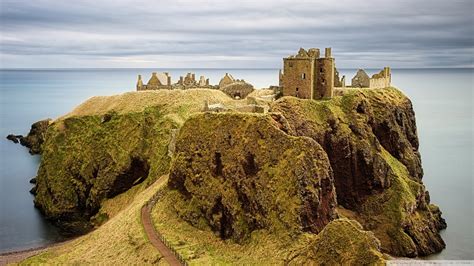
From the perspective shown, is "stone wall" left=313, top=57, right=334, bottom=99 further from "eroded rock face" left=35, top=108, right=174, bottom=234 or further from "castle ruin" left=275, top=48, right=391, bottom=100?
"eroded rock face" left=35, top=108, right=174, bottom=234

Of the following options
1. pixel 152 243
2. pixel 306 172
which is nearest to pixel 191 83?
pixel 152 243

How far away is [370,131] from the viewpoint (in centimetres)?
8988

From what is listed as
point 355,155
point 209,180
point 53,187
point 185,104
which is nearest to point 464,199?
point 355,155

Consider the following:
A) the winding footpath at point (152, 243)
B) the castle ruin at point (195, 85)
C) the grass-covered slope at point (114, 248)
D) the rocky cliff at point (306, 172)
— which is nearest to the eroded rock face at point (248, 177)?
the rocky cliff at point (306, 172)

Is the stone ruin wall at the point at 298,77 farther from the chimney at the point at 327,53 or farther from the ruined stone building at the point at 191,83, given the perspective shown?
the ruined stone building at the point at 191,83

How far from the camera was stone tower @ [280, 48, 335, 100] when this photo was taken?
86625mm

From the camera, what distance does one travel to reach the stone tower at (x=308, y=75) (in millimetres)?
86625

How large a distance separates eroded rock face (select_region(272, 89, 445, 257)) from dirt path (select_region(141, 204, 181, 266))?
22.6 m

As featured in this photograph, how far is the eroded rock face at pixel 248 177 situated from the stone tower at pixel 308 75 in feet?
77.5

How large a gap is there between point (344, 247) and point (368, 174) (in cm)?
3981

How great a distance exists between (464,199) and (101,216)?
6726 cm

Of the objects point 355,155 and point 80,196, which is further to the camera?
point 80,196

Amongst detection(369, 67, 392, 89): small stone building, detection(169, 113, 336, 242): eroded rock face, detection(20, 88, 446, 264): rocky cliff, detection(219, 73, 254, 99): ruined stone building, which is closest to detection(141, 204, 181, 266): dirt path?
detection(20, 88, 446, 264): rocky cliff

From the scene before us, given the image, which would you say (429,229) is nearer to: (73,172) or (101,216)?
(101,216)
